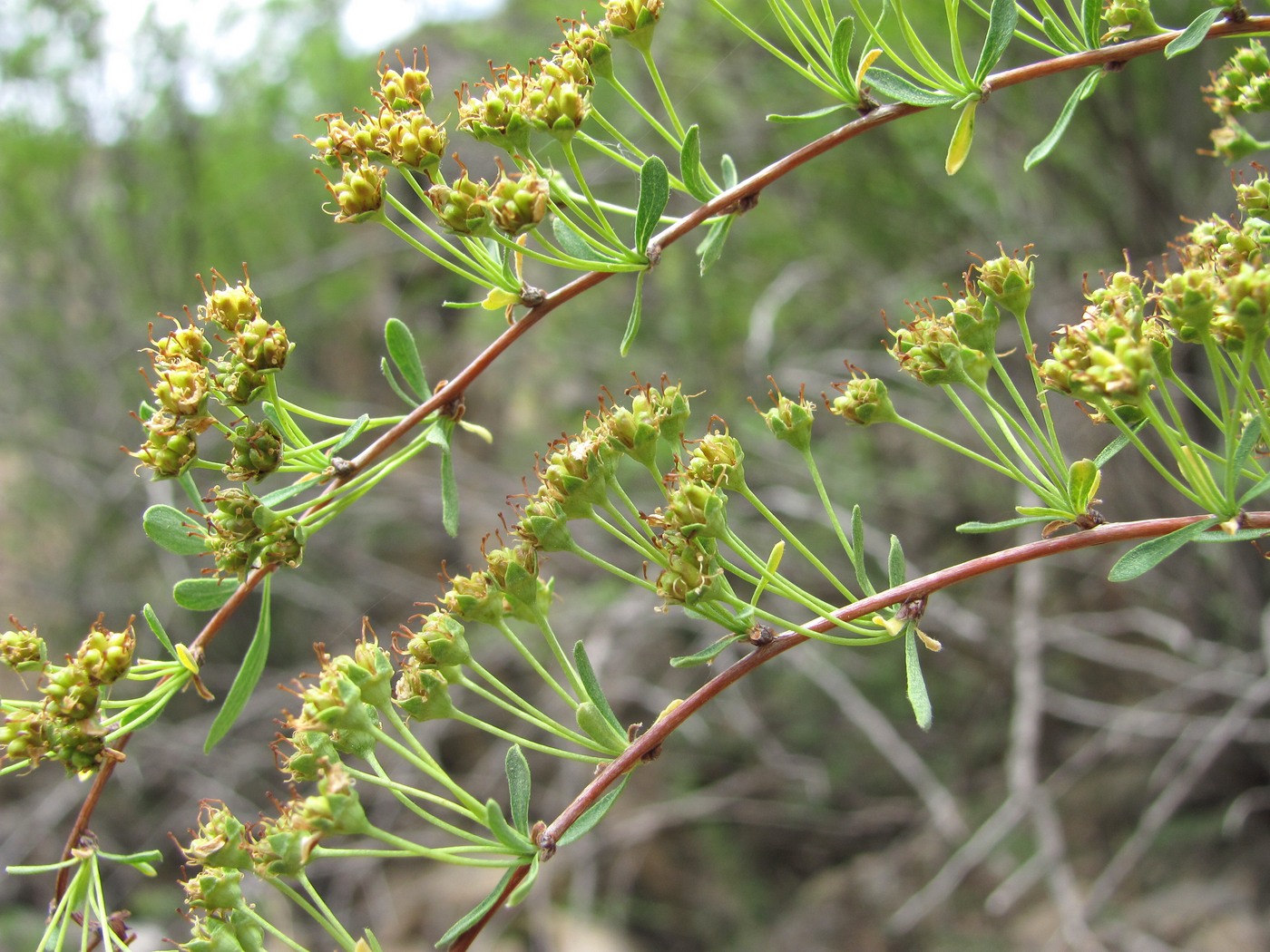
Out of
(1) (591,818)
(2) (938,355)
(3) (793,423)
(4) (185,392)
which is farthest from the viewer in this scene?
(3) (793,423)

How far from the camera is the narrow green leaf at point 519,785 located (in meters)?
1.14

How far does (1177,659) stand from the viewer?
4.54 meters

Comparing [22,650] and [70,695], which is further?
[22,650]

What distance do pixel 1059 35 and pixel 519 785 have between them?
113cm

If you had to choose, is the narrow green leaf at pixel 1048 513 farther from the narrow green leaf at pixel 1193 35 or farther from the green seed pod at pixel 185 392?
the green seed pod at pixel 185 392

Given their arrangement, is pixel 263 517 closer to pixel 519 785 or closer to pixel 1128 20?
pixel 519 785

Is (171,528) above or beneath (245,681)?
above

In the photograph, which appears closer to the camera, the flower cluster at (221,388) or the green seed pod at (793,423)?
the flower cluster at (221,388)

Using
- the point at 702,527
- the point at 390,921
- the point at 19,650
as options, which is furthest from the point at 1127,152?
the point at 390,921

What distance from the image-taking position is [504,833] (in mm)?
1037

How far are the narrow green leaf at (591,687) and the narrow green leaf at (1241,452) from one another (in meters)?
0.69

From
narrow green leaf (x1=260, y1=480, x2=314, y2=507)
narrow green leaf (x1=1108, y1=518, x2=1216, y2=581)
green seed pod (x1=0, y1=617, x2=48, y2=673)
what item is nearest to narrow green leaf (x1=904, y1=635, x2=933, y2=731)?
narrow green leaf (x1=1108, y1=518, x2=1216, y2=581)

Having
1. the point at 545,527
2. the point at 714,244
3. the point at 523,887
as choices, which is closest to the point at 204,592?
the point at 545,527

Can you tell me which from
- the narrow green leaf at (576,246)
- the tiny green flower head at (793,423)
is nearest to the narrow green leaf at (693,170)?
the narrow green leaf at (576,246)
